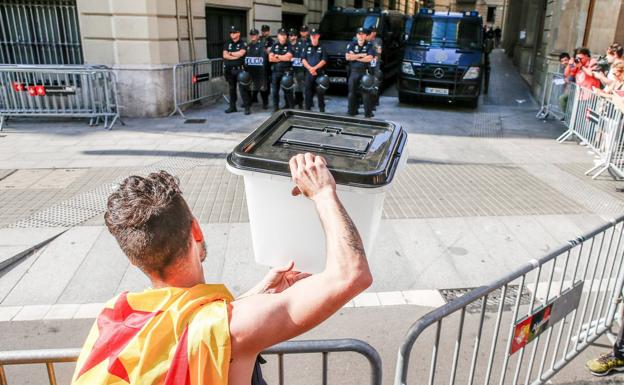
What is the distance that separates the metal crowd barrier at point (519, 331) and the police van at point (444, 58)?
8765 millimetres

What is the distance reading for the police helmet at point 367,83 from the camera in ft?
36.8

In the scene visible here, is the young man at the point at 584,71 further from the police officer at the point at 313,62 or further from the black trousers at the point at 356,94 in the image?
the police officer at the point at 313,62

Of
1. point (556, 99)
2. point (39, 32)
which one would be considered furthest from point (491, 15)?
point (39, 32)

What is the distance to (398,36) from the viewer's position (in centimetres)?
1816

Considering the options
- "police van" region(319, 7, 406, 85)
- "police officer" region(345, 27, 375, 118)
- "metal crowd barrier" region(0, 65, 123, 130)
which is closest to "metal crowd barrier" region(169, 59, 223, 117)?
"metal crowd barrier" region(0, 65, 123, 130)

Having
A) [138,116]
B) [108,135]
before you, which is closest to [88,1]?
[138,116]

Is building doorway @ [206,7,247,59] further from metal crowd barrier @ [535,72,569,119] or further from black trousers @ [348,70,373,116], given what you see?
metal crowd barrier @ [535,72,569,119]

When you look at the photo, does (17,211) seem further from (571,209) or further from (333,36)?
(333,36)

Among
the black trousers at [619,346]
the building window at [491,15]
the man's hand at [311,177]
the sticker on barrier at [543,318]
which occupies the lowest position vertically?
the black trousers at [619,346]

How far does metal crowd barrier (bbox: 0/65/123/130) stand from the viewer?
10148 mm

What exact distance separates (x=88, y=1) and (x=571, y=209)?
10.3 metres

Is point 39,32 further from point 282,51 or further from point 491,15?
point 491,15

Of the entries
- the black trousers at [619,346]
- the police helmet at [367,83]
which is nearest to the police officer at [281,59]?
the police helmet at [367,83]

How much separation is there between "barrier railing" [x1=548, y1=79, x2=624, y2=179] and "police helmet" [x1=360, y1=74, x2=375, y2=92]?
13.3ft
